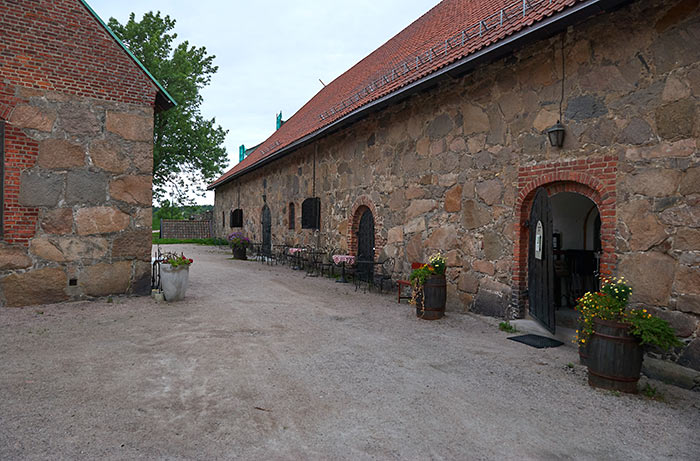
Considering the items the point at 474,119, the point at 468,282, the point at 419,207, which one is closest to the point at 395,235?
the point at 419,207

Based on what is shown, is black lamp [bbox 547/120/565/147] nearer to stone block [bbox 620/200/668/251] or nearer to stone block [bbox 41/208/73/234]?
stone block [bbox 620/200/668/251]

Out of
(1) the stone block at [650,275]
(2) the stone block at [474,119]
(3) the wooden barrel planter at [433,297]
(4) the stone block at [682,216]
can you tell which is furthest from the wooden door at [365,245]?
(4) the stone block at [682,216]

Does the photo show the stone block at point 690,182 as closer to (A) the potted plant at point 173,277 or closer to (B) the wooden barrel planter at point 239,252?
(A) the potted plant at point 173,277

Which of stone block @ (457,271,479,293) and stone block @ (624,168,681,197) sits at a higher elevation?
stone block @ (624,168,681,197)

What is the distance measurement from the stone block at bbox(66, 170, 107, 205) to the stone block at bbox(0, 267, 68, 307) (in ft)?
4.09

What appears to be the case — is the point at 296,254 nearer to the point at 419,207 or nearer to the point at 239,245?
the point at 239,245

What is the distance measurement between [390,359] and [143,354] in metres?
2.76

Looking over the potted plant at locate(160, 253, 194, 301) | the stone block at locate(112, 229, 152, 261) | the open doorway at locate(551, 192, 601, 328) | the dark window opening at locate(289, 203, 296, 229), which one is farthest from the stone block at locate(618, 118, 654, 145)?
the dark window opening at locate(289, 203, 296, 229)

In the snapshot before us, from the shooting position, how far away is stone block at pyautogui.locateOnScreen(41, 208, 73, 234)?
683cm

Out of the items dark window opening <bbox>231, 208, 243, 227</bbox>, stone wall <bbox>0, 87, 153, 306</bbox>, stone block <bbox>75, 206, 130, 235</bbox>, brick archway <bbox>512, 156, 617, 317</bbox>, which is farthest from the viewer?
dark window opening <bbox>231, 208, 243, 227</bbox>

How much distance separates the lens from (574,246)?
869 cm

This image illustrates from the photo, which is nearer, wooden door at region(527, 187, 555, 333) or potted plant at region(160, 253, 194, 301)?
wooden door at region(527, 187, 555, 333)

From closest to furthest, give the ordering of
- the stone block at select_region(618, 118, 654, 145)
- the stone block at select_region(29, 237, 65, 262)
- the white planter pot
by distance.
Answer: the stone block at select_region(618, 118, 654, 145), the stone block at select_region(29, 237, 65, 262), the white planter pot

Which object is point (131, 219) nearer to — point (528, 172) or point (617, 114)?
point (528, 172)
